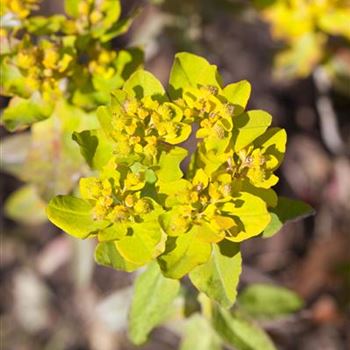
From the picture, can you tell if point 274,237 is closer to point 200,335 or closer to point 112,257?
point 200,335

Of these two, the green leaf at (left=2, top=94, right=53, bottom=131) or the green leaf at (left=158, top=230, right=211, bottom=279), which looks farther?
the green leaf at (left=2, top=94, right=53, bottom=131)

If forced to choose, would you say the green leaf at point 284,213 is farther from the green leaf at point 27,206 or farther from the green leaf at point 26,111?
the green leaf at point 27,206

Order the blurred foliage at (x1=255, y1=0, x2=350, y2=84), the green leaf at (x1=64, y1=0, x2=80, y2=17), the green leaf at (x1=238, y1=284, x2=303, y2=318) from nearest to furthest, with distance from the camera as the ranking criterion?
the green leaf at (x1=64, y1=0, x2=80, y2=17), the green leaf at (x1=238, y1=284, x2=303, y2=318), the blurred foliage at (x1=255, y1=0, x2=350, y2=84)

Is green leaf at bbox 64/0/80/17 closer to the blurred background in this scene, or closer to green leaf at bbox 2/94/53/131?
green leaf at bbox 2/94/53/131

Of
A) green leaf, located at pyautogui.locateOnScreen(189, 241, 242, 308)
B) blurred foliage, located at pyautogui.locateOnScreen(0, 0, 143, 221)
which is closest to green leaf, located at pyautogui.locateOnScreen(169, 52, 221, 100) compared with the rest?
blurred foliage, located at pyautogui.locateOnScreen(0, 0, 143, 221)

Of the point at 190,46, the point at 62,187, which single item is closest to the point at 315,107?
the point at 190,46

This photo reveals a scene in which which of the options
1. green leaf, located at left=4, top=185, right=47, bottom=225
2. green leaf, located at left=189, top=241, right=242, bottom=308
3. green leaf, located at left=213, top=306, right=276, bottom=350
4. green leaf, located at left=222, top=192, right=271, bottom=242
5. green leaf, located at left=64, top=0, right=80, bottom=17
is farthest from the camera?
green leaf, located at left=4, top=185, right=47, bottom=225

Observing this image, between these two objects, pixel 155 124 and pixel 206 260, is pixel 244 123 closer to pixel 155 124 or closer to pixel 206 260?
pixel 155 124
